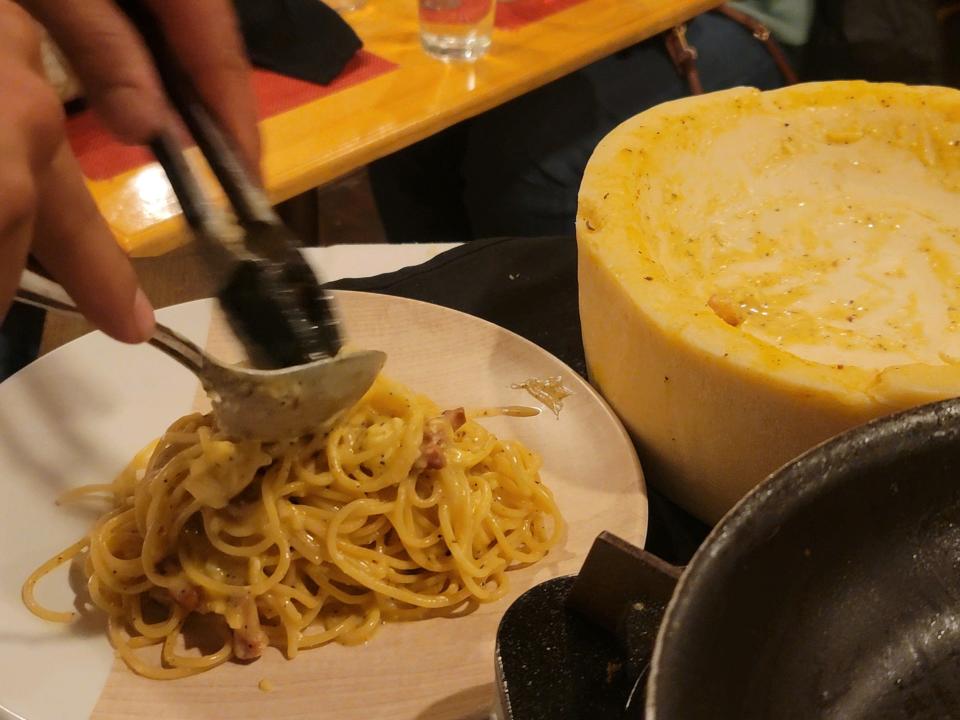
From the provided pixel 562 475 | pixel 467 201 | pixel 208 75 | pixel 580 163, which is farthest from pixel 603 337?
pixel 467 201

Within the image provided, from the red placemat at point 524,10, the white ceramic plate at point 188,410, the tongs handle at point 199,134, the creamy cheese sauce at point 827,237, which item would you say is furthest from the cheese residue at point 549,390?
the red placemat at point 524,10

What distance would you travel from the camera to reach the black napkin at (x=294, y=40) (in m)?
1.56

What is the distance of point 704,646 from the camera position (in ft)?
1.16

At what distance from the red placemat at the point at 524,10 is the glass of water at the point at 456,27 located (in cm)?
13

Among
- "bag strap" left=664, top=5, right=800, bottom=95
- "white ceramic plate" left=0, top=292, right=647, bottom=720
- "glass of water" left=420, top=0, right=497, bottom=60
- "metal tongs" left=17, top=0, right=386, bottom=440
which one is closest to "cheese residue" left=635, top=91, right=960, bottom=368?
"white ceramic plate" left=0, top=292, right=647, bottom=720

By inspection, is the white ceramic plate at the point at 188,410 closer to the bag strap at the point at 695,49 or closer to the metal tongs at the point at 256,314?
the metal tongs at the point at 256,314

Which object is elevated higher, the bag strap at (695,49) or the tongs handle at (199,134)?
the tongs handle at (199,134)

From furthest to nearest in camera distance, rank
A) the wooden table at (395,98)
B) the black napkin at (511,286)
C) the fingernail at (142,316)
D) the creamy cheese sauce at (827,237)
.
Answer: the wooden table at (395,98) → the black napkin at (511,286) → the creamy cheese sauce at (827,237) → the fingernail at (142,316)

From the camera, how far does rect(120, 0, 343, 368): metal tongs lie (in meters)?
0.69

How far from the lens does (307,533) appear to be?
0.84 meters

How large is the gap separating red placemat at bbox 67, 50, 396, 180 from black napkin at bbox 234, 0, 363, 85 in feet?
0.06

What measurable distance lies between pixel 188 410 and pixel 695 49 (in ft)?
4.68

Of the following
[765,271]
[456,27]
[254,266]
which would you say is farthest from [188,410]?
[456,27]

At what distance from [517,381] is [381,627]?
312 mm
